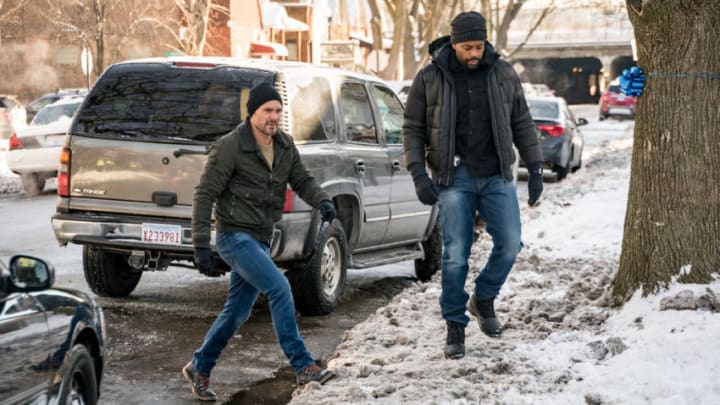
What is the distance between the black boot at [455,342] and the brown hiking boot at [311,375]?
0.79 m

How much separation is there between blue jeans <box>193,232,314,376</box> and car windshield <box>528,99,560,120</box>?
54.8 feet

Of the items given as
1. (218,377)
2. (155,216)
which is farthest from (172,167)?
(218,377)

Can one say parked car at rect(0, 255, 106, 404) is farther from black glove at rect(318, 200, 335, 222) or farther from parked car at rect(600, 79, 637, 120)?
parked car at rect(600, 79, 637, 120)

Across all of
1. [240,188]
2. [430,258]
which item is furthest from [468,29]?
[430,258]

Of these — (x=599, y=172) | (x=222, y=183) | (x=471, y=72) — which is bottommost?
(x=599, y=172)

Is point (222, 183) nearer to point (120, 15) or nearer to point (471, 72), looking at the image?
point (471, 72)

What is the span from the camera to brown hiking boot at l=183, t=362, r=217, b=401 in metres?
6.32

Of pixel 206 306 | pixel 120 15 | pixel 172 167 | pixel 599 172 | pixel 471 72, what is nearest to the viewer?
pixel 471 72

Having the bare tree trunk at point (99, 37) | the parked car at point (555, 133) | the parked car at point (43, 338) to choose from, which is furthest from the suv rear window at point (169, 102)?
the bare tree trunk at point (99, 37)

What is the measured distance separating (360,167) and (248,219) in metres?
3.25

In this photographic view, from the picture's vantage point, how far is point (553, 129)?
22125 mm

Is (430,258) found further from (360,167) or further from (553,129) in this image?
(553,129)

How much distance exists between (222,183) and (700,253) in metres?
2.91

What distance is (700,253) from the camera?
6.91m
